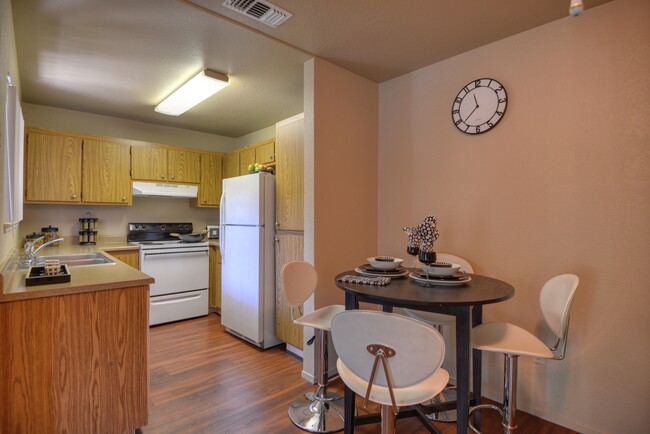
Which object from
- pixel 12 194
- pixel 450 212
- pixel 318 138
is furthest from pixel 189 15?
pixel 450 212

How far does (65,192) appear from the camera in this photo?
3.48 m

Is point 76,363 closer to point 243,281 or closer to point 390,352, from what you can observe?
point 390,352

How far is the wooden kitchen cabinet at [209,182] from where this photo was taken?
14.8 feet

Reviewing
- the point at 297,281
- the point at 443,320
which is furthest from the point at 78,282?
the point at 443,320

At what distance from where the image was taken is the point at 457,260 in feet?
7.68

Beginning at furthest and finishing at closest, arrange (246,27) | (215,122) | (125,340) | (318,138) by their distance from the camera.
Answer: (215,122) < (318,138) < (246,27) < (125,340)

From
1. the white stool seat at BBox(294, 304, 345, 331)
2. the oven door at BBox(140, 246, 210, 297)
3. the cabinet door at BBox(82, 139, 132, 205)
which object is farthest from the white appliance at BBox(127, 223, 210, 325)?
the white stool seat at BBox(294, 304, 345, 331)

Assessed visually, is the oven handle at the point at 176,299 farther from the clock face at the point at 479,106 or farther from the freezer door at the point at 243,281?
the clock face at the point at 479,106

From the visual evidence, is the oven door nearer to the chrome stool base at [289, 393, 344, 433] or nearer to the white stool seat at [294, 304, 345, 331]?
the chrome stool base at [289, 393, 344, 433]

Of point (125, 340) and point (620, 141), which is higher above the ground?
point (620, 141)

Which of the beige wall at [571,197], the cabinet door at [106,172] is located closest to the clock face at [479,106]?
the beige wall at [571,197]

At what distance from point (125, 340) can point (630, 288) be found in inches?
111

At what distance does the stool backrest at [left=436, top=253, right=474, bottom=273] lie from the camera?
89.7 inches

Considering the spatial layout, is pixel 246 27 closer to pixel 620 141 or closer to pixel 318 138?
pixel 318 138
